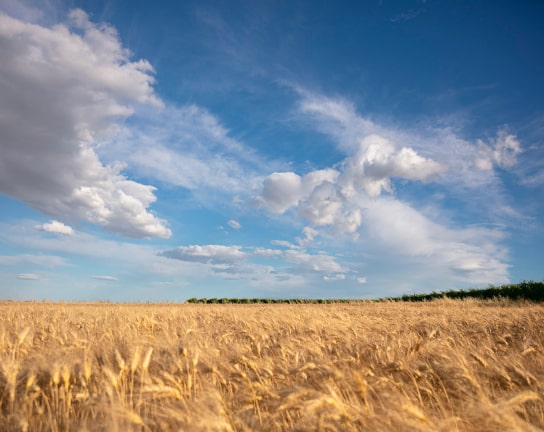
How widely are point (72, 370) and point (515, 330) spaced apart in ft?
27.8

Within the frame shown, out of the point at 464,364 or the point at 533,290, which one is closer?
the point at 464,364

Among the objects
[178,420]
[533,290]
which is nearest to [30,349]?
[178,420]

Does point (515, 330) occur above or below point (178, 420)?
above

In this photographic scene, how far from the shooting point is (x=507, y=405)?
2861 mm

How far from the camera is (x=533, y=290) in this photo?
25.3 m

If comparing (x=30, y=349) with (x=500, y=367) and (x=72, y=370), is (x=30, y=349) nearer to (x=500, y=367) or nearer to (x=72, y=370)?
(x=72, y=370)

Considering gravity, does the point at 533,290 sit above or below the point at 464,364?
above

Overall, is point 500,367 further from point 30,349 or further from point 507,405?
point 30,349

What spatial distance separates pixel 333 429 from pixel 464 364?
7.28 feet

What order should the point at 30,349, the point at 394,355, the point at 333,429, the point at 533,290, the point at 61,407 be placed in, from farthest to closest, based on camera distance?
the point at 533,290 → the point at 30,349 → the point at 394,355 → the point at 61,407 → the point at 333,429

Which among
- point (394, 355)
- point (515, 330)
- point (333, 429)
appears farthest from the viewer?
point (515, 330)

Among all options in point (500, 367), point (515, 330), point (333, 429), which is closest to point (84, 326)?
point (333, 429)

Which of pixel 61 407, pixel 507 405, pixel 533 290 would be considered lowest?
pixel 61 407

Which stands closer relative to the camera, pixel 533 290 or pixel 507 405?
pixel 507 405
